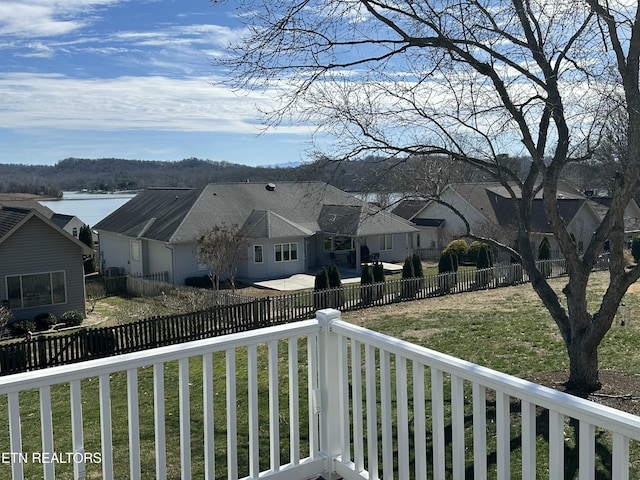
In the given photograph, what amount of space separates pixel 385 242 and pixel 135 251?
41.4 ft

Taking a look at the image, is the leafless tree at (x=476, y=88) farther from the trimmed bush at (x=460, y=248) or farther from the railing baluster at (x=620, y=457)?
the trimmed bush at (x=460, y=248)

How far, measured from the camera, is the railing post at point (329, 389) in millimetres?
3352

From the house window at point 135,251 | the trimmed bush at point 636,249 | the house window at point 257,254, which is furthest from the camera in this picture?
the trimmed bush at point 636,249

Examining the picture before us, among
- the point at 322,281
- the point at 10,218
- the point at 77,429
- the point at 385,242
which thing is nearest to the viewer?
the point at 77,429

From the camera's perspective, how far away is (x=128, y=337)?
13.6 m

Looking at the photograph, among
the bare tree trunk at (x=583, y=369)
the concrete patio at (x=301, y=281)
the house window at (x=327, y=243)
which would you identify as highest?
the house window at (x=327, y=243)

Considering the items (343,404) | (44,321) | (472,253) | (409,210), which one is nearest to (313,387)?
(343,404)

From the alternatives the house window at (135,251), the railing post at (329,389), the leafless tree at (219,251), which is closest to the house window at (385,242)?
the leafless tree at (219,251)

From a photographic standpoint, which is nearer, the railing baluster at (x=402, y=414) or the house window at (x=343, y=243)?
the railing baluster at (x=402, y=414)

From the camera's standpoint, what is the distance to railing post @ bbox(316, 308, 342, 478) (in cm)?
335

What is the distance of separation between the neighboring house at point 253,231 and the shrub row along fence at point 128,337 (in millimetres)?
10315

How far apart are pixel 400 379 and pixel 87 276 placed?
30264 mm

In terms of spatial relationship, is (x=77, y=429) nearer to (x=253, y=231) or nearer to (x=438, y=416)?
(x=438, y=416)

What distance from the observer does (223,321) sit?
15.3 m
